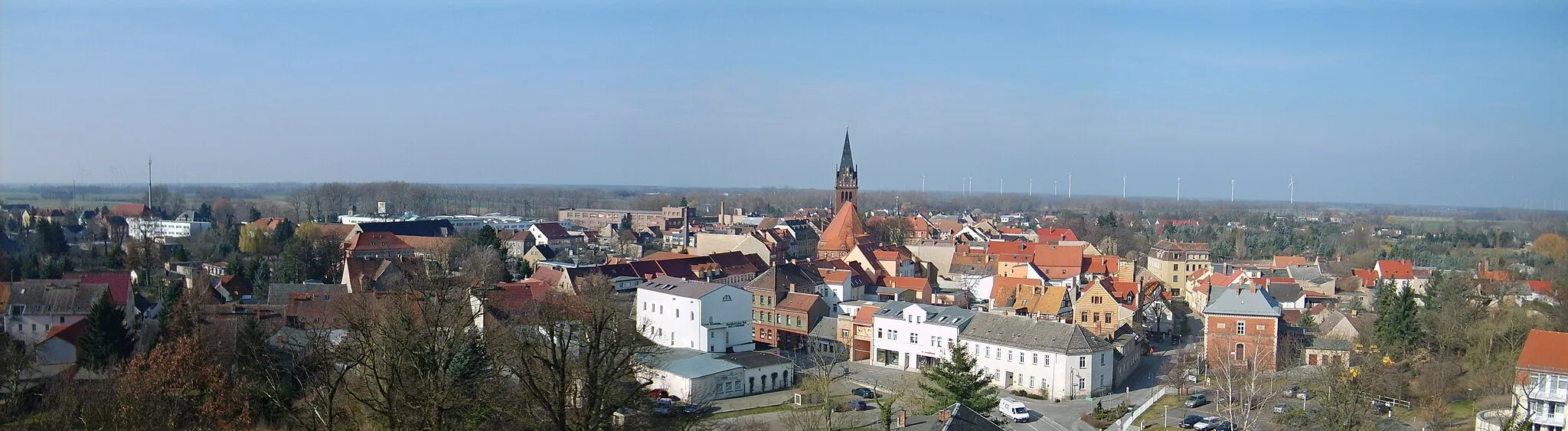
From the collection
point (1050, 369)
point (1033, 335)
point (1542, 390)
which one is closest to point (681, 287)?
point (1033, 335)

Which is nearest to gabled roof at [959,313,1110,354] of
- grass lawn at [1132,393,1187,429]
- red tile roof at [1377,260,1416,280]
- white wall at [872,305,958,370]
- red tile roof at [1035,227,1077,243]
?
white wall at [872,305,958,370]

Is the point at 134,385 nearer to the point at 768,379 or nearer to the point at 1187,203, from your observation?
the point at 768,379

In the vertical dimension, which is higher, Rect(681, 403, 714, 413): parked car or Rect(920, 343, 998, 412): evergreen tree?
Rect(920, 343, 998, 412): evergreen tree

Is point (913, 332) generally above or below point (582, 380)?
below

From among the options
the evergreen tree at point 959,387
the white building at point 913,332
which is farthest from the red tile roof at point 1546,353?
the white building at point 913,332

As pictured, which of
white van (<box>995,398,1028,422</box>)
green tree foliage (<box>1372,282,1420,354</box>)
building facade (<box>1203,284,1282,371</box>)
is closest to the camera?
white van (<box>995,398,1028,422</box>)

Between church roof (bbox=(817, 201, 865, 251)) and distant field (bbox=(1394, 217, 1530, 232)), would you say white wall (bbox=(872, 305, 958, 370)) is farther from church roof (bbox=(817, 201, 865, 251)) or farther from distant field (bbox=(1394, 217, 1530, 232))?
church roof (bbox=(817, 201, 865, 251))

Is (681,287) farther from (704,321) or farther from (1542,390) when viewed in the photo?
(1542,390)
